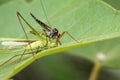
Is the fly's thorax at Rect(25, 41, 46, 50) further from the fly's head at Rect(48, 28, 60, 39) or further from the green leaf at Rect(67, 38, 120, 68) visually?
the green leaf at Rect(67, 38, 120, 68)

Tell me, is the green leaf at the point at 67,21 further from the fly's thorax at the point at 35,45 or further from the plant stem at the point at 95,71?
the plant stem at the point at 95,71

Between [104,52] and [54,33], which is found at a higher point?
[54,33]

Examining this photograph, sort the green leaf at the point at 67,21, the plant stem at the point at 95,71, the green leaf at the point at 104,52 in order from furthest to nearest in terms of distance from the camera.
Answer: the green leaf at the point at 104,52
the plant stem at the point at 95,71
the green leaf at the point at 67,21

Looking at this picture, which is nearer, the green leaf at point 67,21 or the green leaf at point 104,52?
the green leaf at point 67,21

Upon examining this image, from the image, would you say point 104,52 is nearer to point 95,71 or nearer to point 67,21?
point 95,71

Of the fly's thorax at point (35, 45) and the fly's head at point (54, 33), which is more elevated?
the fly's head at point (54, 33)

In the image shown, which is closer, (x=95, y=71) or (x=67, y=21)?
(x=67, y=21)

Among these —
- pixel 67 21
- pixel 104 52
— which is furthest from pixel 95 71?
pixel 67 21

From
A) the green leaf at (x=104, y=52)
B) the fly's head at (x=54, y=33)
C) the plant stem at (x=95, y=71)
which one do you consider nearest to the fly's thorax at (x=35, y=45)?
A: the fly's head at (x=54, y=33)

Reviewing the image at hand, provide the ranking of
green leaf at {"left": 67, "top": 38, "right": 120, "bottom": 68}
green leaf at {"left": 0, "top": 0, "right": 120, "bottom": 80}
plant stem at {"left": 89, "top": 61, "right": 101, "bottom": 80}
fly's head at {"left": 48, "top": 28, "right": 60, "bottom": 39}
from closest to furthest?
green leaf at {"left": 0, "top": 0, "right": 120, "bottom": 80}
fly's head at {"left": 48, "top": 28, "right": 60, "bottom": 39}
plant stem at {"left": 89, "top": 61, "right": 101, "bottom": 80}
green leaf at {"left": 67, "top": 38, "right": 120, "bottom": 68}

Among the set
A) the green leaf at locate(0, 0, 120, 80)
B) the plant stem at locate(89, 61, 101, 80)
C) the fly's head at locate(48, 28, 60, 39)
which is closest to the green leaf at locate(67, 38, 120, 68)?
the plant stem at locate(89, 61, 101, 80)
